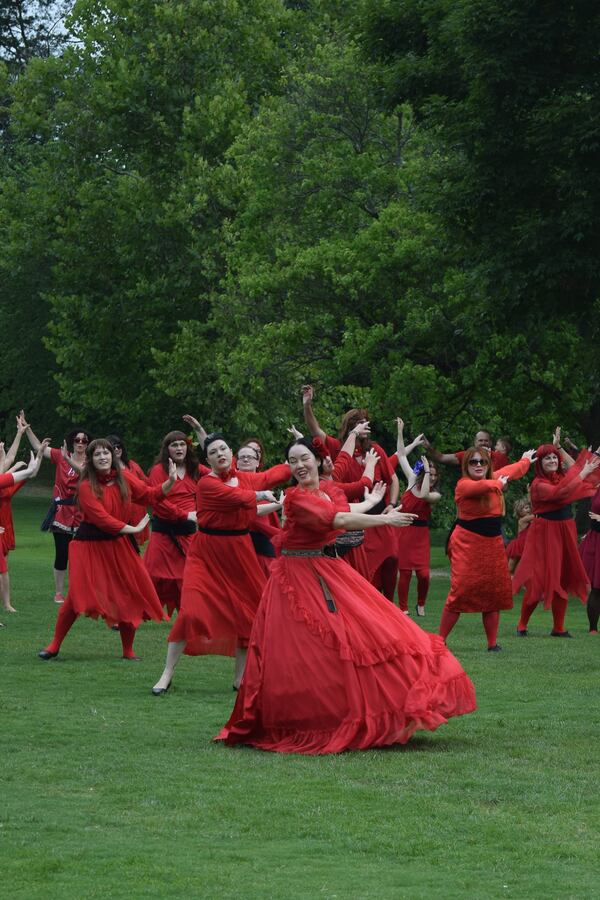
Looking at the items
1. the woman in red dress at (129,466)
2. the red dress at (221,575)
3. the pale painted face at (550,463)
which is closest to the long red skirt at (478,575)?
the pale painted face at (550,463)

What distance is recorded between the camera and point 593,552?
1811 centimetres

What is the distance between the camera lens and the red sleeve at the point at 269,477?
11.8 m

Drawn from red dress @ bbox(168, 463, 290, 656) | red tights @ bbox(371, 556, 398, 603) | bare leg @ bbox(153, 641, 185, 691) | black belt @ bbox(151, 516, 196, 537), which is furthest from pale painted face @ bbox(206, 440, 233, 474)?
red tights @ bbox(371, 556, 398, 603)

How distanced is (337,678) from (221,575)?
2.47 meters

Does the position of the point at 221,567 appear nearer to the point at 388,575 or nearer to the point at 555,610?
the point at 555,610

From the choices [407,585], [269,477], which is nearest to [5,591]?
[407,585]

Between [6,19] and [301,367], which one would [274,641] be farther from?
[6,19]

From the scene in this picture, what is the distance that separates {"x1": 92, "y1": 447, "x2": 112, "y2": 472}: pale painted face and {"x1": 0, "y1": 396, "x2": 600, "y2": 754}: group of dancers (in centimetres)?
1

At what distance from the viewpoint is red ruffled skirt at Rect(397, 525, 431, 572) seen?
67.0 ft

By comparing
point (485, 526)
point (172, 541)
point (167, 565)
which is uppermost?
point (485, 526)

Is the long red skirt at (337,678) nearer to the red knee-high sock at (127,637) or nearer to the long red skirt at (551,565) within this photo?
the red knee-high sock at (127,637)

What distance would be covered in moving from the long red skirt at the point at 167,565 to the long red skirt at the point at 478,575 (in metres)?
3.07

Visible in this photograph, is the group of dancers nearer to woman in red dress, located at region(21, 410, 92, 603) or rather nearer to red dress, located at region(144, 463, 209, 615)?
red dress, located at region(144, 463, 209, 615)

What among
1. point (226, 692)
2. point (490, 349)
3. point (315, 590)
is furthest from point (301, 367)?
point (315, 590)
